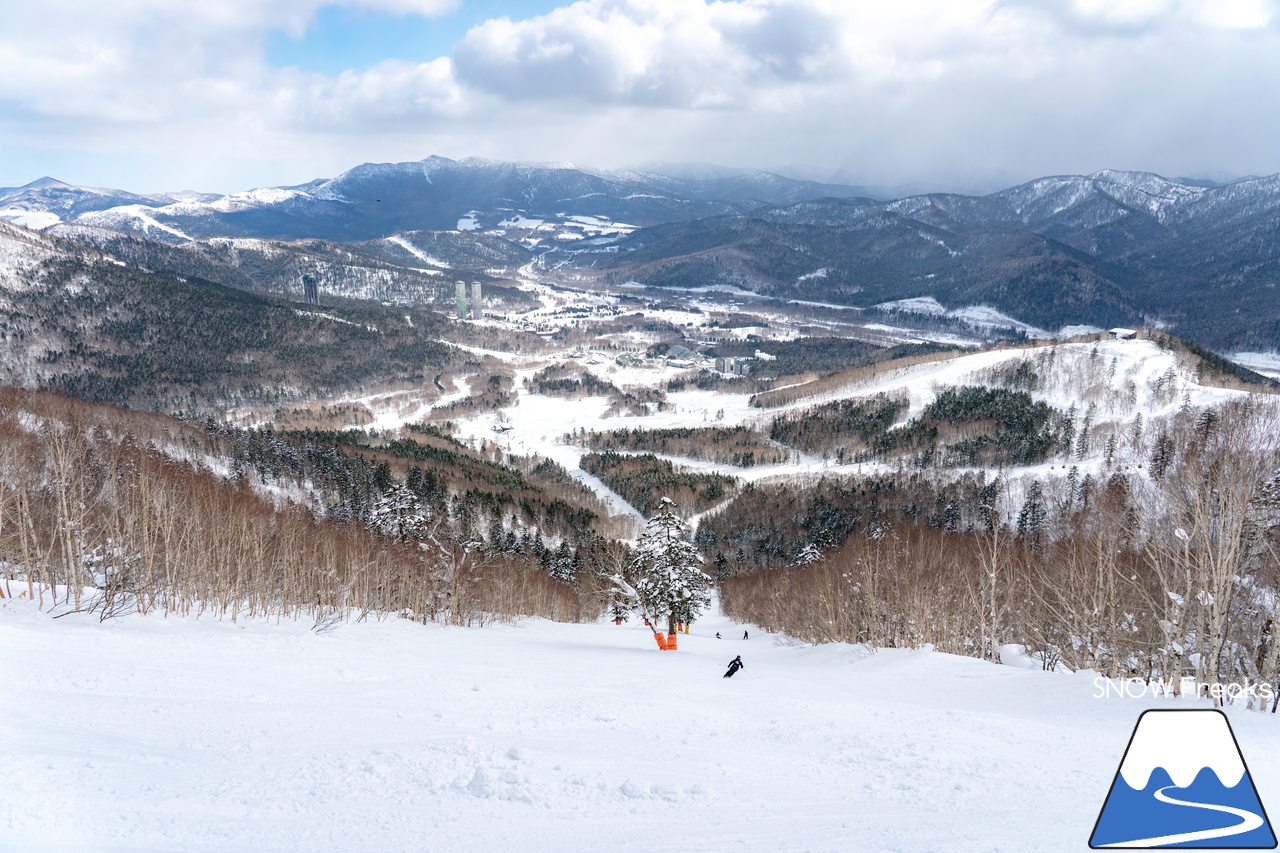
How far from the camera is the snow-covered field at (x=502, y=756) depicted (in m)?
8.12

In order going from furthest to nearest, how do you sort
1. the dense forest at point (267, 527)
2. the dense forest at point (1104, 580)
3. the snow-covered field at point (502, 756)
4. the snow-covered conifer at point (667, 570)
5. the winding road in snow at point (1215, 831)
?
the snow-covered conifer at point (667, 570), the dense forest at point (267, 527), the dense forest at point (1104, 580), the snow-covered field at point (502, 756), the winding road in snow at point (1215, 831)

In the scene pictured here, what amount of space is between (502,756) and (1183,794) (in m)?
9.35

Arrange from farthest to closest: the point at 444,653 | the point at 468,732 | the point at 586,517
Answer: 1. the point at 586,517
2. the point at 444,653
3. the point at 468,732

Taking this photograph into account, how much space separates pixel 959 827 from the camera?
873cm

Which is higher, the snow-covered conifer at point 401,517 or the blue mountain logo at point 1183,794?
the blue mountain logo at point 1183,794

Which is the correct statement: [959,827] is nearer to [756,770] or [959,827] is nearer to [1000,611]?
[756,770]

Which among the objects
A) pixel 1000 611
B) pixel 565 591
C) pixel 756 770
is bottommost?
pixel 565 591

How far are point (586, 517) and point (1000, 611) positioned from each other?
87.0 meters

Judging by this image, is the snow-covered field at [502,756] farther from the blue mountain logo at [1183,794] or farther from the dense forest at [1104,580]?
the dense forest at [1104,580]

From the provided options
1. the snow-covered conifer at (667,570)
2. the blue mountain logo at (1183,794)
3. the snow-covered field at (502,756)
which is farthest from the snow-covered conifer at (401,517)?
the blue mountain logo at (1183,794)

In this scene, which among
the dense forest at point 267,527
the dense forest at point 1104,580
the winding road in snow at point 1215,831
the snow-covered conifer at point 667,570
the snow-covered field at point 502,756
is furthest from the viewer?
the snow-covered conifer at point 667,570

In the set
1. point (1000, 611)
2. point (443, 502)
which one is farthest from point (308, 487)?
point (1000, 611)

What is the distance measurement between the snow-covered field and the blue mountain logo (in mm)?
1810

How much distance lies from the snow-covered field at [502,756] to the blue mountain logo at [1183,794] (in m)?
1.81
